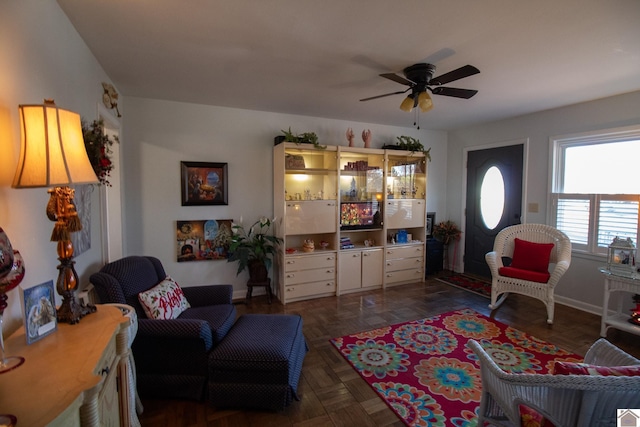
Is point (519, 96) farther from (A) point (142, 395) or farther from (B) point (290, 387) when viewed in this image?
(A) point (142, 395)

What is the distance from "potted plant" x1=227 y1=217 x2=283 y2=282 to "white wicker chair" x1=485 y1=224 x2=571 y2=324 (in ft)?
9.12

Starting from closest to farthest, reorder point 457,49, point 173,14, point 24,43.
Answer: point 24,43, point 173,14, point 457,49

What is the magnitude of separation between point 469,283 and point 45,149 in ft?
16.9

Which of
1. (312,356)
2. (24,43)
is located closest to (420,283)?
(312,356)

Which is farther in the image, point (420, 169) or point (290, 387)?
point (420, 169)

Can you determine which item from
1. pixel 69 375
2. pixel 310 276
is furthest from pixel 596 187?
pixel 69 375

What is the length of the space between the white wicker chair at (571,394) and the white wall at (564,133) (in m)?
2.88

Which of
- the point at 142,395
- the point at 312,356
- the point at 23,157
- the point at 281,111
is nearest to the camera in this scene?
the point at 23,157

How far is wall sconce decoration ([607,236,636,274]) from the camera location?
3024 millimetres

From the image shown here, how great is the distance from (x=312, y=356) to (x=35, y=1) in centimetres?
298

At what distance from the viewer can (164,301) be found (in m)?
2.32

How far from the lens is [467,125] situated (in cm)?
511

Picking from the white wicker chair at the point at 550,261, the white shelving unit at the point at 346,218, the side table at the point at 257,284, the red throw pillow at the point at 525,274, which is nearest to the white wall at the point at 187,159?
the side table at the point at 257,284

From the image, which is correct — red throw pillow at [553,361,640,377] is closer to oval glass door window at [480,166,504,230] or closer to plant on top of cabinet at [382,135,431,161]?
plant on top of cabinet at [382,135,431,161]
